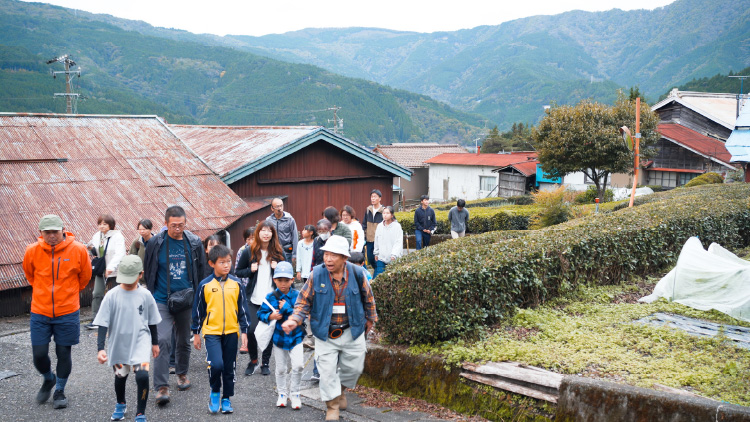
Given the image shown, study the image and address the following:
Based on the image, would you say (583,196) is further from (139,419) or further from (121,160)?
(139,419)

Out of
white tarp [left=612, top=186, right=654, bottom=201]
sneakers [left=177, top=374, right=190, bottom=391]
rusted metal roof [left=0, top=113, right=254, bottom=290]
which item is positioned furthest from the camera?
white tarp [left=612, top=186, right=654, bottom=201]

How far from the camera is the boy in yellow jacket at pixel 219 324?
19.0 ft

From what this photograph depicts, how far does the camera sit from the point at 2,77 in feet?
222

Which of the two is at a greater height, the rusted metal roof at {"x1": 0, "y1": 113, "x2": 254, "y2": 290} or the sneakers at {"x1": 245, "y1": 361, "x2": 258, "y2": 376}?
the rusted metal roof at {"x1": 0, "y1": 113, "x2": 254, "y2": 290}

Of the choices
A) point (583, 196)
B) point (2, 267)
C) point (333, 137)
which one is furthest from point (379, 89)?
point (2, 267)

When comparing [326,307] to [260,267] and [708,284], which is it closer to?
[260,267]

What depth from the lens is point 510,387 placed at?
18.5 feet

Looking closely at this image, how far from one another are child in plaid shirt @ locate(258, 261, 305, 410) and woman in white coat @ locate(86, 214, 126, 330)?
2.96 m

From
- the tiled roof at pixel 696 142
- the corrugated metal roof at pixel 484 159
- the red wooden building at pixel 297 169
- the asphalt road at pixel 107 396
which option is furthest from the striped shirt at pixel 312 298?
the corrugated metal roof at pixel 484 159

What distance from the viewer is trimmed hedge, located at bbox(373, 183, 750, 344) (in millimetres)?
6551

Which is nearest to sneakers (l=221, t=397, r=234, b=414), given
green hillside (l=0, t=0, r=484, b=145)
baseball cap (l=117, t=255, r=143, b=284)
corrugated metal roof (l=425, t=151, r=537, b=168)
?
baseball cap (l=117, t=255, r=143, b=284)

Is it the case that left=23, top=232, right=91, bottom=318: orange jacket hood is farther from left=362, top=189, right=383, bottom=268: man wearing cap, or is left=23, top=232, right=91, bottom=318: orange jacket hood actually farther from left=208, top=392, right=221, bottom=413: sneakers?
left=362, top=189, right=383, bottom=268: man wearing cap

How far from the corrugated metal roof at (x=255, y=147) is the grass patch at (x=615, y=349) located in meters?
8.44

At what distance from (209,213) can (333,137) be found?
459 cm
